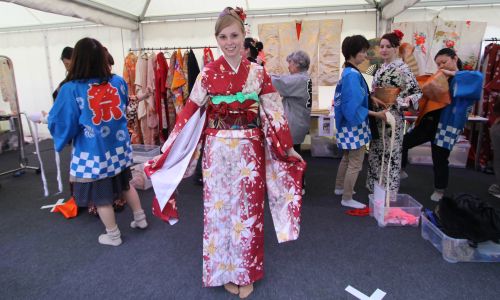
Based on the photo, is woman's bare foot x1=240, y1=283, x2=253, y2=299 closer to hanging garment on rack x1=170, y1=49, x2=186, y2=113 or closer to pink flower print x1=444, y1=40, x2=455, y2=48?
hanging garment on rack x1=170, y1=49, x2=186, y2=113

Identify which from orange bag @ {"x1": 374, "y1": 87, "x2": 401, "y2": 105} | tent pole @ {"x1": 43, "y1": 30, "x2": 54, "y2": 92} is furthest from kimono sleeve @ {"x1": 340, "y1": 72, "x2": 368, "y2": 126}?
tent pole @ {"x1": 43, "y1": 30, "x2": 54, "y2": 92}

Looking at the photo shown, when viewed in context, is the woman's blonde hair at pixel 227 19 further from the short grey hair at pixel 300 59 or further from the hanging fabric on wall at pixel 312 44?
the hanging fabric on wall at pixel 312 44

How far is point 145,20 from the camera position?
4875 millimetres

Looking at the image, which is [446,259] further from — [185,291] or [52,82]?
[52,82]

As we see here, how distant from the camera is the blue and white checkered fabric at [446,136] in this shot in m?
2.72

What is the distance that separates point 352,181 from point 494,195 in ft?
4.83

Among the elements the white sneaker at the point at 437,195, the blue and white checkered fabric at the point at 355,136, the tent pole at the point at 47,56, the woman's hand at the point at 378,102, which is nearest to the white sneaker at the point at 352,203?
the blue and white checkered fabric at the point at 355,136

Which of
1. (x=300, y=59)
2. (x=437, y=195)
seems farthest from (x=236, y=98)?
(x=437, y=195)

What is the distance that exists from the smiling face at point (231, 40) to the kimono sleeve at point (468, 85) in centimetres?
207

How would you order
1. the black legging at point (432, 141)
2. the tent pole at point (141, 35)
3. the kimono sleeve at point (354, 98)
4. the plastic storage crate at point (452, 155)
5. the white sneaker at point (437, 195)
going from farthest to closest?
the tent pole at point (141, 35) < the plastic storage crate at point (452, 155) < the white sneaker at point (437, 195) < the black legging at point (432, 141) < the kimono sleeve at point (354, 98)

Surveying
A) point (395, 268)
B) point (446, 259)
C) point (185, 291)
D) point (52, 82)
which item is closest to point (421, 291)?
point (395, 268)

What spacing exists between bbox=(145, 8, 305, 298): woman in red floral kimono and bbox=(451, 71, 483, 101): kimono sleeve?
185 cm

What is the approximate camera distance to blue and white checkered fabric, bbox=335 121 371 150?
2570 millimetres

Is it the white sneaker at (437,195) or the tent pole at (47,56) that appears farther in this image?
the tent pole at (47,56)
